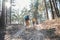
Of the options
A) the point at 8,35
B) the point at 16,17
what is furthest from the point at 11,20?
the point at 8,35

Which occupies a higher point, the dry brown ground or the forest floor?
the dry brown ground

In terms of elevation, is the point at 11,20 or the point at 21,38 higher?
the point at 11,20

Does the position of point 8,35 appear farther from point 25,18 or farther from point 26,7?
point 26,7

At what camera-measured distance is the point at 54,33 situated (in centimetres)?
154

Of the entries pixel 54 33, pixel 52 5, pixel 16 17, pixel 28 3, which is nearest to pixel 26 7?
pixel 28 3

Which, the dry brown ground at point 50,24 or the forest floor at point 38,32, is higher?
the dry brown ground at point 50,24

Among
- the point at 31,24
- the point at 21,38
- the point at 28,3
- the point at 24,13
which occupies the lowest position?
the point at 21,38

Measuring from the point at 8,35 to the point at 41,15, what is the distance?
41 centimetres

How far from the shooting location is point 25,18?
64.3 inches

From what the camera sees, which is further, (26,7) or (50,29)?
(26,7)

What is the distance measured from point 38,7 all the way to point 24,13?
167 mm

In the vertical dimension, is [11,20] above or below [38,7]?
below

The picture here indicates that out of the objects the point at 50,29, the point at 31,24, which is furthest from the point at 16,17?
the point at 50,29

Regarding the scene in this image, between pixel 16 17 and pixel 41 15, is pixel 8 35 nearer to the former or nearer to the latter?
pixel 16 17
